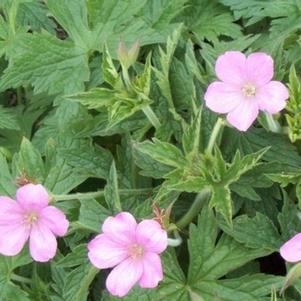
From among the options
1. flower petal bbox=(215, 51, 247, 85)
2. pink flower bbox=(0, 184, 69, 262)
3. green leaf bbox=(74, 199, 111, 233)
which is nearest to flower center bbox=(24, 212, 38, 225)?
pink flower bbox=(0, 184, 69, 262)

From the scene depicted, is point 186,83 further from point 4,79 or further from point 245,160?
point 4,79

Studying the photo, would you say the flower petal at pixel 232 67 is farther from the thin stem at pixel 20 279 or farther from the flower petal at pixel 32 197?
the thin stem at pixel 20 279

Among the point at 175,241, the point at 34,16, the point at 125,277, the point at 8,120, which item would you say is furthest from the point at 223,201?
the point at 34,16

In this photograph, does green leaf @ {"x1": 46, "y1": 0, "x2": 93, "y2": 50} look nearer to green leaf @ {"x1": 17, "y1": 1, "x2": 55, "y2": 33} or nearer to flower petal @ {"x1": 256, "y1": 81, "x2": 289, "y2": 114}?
green leaf @ {"x1": 17, "y1": 1, "x2": 55, "y2": 33}

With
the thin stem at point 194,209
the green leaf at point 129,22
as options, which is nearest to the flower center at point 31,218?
the thin stem at point 194,209

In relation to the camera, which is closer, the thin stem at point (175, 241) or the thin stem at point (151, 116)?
the thin stem at point (175, 241)

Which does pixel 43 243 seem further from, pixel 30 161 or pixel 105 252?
pixel 30 161

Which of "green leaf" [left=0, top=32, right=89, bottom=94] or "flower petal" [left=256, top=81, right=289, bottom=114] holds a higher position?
"flower petal" [left=256, top=81, right=289, bottom=114]
